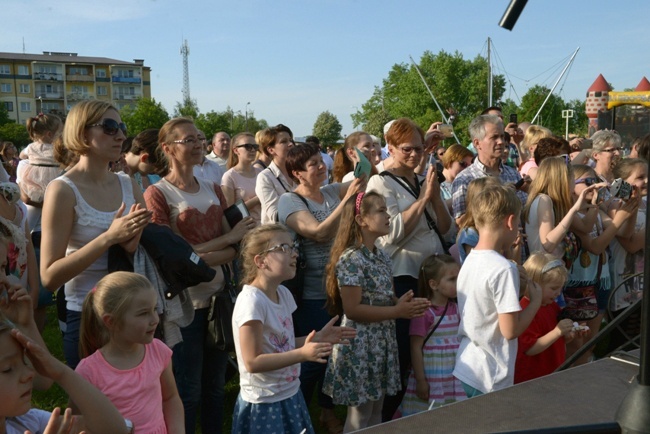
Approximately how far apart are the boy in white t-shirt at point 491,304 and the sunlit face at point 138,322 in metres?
1.56

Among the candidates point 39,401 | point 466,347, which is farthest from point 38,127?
point 466,347

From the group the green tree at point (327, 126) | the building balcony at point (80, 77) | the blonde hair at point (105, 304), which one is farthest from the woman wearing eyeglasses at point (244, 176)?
the building balcony at point (80, 77)

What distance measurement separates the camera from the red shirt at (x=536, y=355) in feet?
12.9

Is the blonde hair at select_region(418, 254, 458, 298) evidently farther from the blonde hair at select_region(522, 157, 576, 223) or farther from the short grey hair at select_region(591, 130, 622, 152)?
the short grey hair at select_region(591, 130, 622, 152)

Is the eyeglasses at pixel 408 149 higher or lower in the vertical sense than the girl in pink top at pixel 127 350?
Answer: higher

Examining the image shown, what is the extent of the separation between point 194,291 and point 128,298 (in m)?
0.87

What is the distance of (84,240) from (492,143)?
3102mm

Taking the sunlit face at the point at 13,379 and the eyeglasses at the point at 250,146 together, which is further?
the eyeglasses at the point at 250,146

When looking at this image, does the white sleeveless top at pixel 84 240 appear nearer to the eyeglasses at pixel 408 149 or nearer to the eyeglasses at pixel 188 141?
the eyeglasses at pixel 188 141

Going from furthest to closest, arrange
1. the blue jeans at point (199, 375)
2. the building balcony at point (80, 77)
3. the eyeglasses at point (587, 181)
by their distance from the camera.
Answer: the building balcony at point (80, 77) < the eyeglasses at point (587, 181) < the blue jeans at point (199, 375)

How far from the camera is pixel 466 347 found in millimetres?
3490

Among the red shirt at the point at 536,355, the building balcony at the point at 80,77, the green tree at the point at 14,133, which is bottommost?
the red shirt at the point at 536,355

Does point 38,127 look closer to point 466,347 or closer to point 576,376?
point 466,347

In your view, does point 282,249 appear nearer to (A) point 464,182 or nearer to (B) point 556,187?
(A) point 464,182
